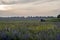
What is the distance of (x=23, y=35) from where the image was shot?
9328 mm

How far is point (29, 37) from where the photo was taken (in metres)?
9.08

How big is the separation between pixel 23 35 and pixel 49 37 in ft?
3.43

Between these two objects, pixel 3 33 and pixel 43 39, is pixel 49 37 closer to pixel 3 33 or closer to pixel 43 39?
pixel 43 39

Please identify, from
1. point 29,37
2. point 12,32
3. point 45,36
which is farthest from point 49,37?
point 12,32

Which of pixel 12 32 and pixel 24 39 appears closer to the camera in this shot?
pixel 24 39

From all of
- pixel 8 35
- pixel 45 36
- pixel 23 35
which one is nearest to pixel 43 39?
pixel 45 36

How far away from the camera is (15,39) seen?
30.1 ft

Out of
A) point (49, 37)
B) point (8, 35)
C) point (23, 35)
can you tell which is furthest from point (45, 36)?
point (8, 35)

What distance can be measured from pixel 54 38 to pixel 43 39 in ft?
1.49

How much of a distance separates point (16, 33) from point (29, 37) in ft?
2.39

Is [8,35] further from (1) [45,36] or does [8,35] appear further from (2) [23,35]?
(1) [45,36]

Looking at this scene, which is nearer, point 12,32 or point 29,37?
point 29,37

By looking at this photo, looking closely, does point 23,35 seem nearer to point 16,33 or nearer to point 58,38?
point 16,33

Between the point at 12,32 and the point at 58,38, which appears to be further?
the point at 12,32
